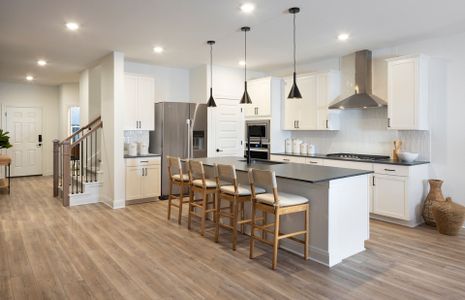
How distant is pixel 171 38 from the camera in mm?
4953

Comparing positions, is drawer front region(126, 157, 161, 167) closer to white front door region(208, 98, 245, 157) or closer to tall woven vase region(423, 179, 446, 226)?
white front door region(208, 98, 245, 157)

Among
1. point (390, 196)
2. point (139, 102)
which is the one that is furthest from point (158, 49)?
point (390, 196)

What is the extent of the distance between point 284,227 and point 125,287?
1783 mm

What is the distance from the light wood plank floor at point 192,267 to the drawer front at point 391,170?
2.46ft

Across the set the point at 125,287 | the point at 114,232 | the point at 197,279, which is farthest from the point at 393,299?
the point at 114,232

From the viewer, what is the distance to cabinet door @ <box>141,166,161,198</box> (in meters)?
6.25

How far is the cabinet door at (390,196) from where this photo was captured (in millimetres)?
4688

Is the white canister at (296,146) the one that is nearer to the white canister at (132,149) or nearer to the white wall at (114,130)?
the white canister at (132,149)

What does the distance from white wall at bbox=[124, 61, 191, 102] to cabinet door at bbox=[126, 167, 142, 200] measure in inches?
66.8

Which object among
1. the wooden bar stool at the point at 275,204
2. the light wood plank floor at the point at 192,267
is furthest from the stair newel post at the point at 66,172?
the wooden bar stool at the point at 275,204

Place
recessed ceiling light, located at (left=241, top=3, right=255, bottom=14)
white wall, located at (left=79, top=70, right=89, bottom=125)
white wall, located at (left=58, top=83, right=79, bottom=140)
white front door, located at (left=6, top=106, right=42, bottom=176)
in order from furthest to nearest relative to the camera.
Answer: white wall, located at (left=58, top=83, right=79, bottom=140)
white front door, located at (left=6, top=106, right=42, bottom=176)
white wall, located at (left=79, top=70, right=89, bottom=125)
recessed ceiling light, located at (left=241, top=3, right=255, bottom=14)

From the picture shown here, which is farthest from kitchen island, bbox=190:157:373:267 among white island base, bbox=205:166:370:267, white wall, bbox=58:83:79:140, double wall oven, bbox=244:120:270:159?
white wall, bbox=58:83:79:140

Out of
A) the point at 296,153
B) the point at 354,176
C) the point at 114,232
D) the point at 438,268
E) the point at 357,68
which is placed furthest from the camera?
the point at 296,153

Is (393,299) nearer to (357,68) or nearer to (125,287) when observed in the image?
(125,287)
